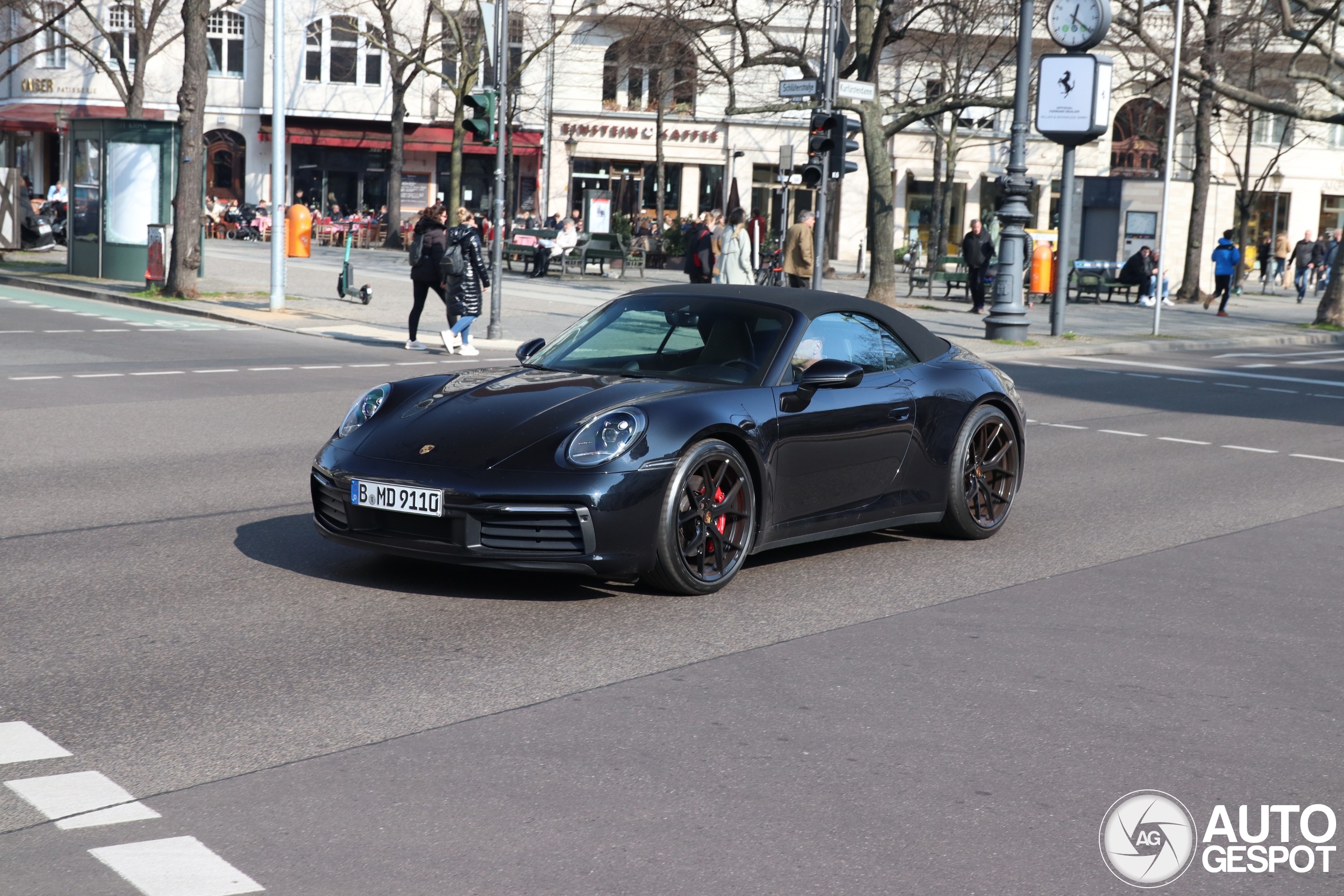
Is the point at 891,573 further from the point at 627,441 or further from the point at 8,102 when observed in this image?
the point at 8,102

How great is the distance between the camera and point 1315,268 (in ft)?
148

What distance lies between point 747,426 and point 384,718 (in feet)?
8.13

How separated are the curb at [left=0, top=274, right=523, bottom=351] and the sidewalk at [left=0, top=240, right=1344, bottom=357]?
0.10 ft

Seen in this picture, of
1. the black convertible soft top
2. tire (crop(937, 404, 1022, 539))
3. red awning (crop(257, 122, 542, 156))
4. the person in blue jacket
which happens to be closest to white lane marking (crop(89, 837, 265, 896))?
the black convertible soft top

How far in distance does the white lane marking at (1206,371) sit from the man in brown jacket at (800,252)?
432cm

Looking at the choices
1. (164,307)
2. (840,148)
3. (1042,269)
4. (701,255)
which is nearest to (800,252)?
(701,255)

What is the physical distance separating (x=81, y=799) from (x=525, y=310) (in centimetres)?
2150

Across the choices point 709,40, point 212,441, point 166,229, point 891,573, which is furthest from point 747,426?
point 709,40

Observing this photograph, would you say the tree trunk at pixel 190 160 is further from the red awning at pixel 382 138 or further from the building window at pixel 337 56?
the building window at pixel 337 56

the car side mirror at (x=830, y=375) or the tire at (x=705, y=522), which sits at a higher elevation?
the car side mirror at (x=830, y=375)

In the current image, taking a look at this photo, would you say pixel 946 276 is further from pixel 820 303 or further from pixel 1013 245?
pixel 820 303

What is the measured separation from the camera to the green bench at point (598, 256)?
34.9 m

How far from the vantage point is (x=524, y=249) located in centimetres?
3441

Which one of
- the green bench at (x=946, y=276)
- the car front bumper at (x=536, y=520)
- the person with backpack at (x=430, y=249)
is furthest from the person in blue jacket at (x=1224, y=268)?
the car front bumper at (x=536, y=520)
